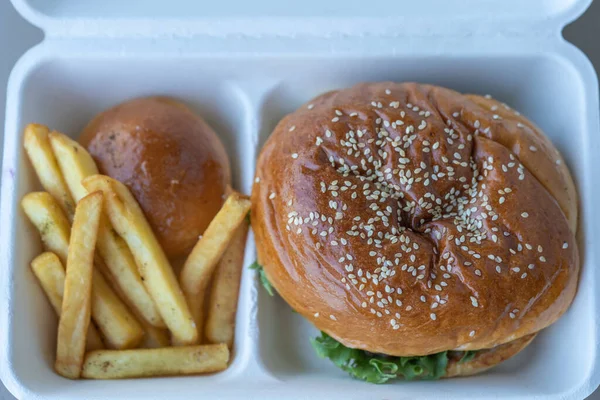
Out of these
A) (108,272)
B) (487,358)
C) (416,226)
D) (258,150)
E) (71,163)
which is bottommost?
(487,358)

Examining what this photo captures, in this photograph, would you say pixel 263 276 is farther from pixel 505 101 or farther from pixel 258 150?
pixel 505 101

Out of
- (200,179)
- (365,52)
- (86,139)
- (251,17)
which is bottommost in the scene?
(200,179)

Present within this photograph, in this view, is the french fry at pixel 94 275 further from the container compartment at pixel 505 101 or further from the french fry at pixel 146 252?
the container compartment at pixel 505 101

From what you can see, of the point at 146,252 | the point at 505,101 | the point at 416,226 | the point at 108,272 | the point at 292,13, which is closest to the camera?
the point at 416,226

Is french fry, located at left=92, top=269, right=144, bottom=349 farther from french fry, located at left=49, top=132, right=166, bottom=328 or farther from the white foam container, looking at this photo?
the white foam container

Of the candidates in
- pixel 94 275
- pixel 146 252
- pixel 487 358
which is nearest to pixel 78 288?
pixel 94 275

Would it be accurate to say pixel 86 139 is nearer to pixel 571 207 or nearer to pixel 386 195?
pixel 386 195

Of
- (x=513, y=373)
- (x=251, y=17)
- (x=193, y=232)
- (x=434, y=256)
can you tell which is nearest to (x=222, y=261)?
(x=193, y=232)
